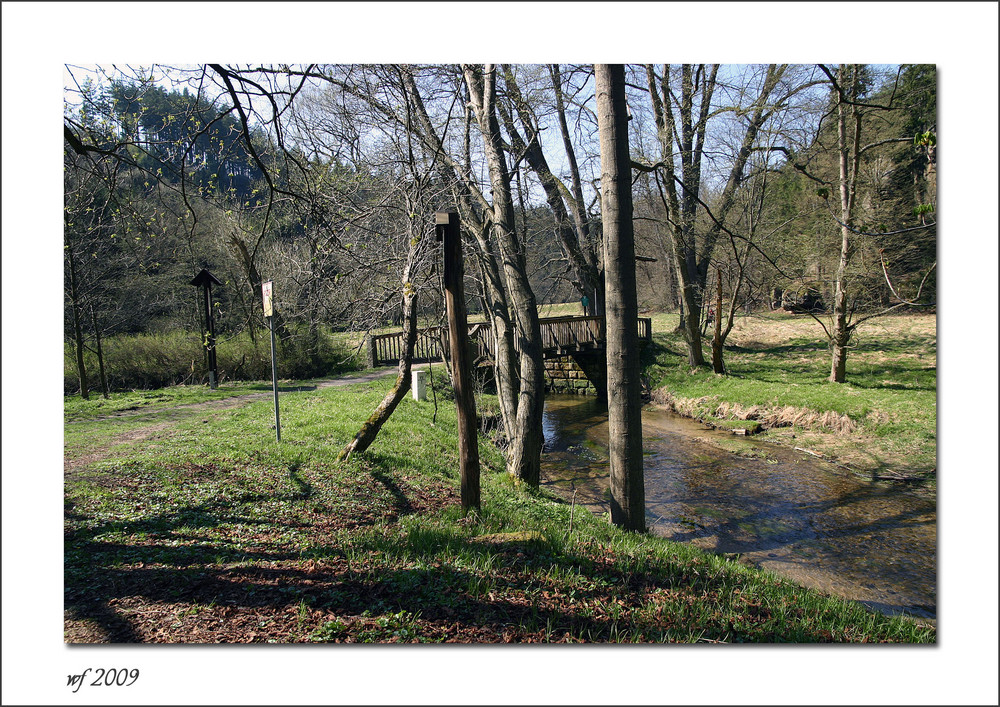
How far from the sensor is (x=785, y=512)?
6828mm

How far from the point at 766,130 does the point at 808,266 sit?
3016 mm

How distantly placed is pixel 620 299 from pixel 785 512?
171 inches

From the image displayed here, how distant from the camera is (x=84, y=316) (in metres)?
5.14

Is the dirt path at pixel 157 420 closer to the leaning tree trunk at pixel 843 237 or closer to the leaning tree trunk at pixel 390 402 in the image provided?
the leaning tree trunk at pixel 390 402

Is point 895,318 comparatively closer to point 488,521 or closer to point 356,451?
point 488,521

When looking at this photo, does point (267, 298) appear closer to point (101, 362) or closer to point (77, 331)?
point (77, 331)

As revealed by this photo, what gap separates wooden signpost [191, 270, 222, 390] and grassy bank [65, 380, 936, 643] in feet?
7.86

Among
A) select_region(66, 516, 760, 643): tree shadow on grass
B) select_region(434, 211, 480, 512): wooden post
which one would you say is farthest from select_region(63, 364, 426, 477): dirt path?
select_region(434, 211, 480, 512): wooden post

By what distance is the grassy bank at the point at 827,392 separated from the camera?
7.80 meters

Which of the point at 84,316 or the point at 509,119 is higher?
the point at 509,119

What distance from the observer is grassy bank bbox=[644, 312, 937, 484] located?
7804 mm

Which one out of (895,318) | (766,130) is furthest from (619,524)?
(766,130)

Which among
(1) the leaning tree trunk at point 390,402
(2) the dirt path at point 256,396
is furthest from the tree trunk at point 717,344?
(1) the leaning tree trunk at point 390,402

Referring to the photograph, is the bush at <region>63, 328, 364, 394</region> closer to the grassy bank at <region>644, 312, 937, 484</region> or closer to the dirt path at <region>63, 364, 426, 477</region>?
the dirt path at <region>63, 364, 426, 477</region>
